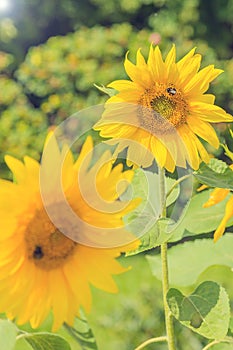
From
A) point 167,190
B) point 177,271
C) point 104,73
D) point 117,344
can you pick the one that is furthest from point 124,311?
point 167,190

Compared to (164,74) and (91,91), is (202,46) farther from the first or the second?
(164,74)

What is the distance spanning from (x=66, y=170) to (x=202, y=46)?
133 inches

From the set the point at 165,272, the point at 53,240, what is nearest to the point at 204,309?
the point at 165,272

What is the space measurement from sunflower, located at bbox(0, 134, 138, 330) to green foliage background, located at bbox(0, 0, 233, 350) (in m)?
2.21

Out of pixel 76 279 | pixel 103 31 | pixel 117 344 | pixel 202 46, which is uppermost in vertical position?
pixel 103 31

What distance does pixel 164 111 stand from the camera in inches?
28.9

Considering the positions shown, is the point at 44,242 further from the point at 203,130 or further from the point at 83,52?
the point at 83,52

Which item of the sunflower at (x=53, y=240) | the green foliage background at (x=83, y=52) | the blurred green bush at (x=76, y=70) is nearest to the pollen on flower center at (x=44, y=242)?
the sunflower at (x=53, y=240)

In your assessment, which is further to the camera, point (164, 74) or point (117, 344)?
point (117, 344)

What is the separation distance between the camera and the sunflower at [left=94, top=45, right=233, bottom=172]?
2.39ft

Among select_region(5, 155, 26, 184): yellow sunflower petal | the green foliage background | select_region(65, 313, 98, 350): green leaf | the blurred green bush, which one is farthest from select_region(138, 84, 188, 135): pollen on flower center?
the blurred green bush

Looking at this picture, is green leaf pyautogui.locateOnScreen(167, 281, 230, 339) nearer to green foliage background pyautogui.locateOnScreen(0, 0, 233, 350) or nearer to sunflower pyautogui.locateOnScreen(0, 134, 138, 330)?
sunflower pyautogui.locateOnScreen(0, 134, 138, 330)

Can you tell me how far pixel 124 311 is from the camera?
2818 millimetres

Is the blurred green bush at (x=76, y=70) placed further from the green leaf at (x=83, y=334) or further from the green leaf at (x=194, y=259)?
the green leaf at (x=83, y=334)
